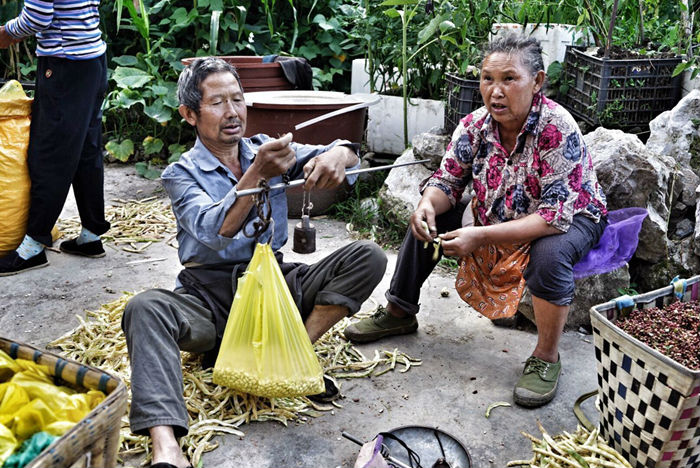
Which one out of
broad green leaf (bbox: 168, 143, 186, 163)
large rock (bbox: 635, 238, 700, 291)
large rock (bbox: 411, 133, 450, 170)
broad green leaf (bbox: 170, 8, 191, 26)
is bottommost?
large rock (bbox: 635, 238, 700, 291)

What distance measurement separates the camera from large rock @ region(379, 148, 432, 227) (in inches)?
167

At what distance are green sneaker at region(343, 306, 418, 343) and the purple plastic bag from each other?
32.4 inches

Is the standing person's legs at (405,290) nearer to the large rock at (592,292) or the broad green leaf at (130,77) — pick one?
the large rock at (592,292)

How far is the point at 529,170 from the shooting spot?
2791mm

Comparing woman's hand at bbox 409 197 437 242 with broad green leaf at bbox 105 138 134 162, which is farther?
broad green leaf at bbox 105 138 134 162

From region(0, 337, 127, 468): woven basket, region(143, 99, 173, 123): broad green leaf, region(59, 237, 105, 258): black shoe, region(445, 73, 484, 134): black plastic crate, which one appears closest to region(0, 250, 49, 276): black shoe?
region(59, 237, 105, 258): black shoe

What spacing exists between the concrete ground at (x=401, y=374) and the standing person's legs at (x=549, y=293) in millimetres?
78

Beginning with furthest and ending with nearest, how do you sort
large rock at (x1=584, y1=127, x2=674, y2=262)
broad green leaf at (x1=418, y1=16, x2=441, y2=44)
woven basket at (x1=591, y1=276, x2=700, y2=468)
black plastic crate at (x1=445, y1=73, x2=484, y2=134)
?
1. broad green leaf at (x1=418, y1=16, x2=441, y2=44)
2. black plastic crate at (x1=445, y1=73, x2=484, y2=134)
3. large rock at (x1=584, y1=127, x2=674, y2=262)
4. woven basket at (x1=591, y1=276, x2=700, y2=468)

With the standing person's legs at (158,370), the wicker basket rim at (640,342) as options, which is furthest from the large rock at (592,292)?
the standing person's legs at (158,370)

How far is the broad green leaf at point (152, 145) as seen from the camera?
5676 mm

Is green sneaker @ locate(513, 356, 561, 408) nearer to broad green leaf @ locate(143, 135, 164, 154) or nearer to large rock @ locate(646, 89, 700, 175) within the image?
large rock @ locate(646, 89, 700, 175)

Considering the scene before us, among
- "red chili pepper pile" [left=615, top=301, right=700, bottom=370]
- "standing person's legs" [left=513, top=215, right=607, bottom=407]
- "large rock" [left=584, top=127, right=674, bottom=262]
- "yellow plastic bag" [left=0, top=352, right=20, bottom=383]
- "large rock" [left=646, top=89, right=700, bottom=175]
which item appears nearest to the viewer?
"yellow plastic bag" [left=0, top=352, right=20, bottom=383]

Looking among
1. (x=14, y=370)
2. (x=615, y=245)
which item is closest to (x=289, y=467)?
(x=14, y=370)

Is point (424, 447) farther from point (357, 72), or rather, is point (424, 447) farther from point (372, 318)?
point (357, 72)
